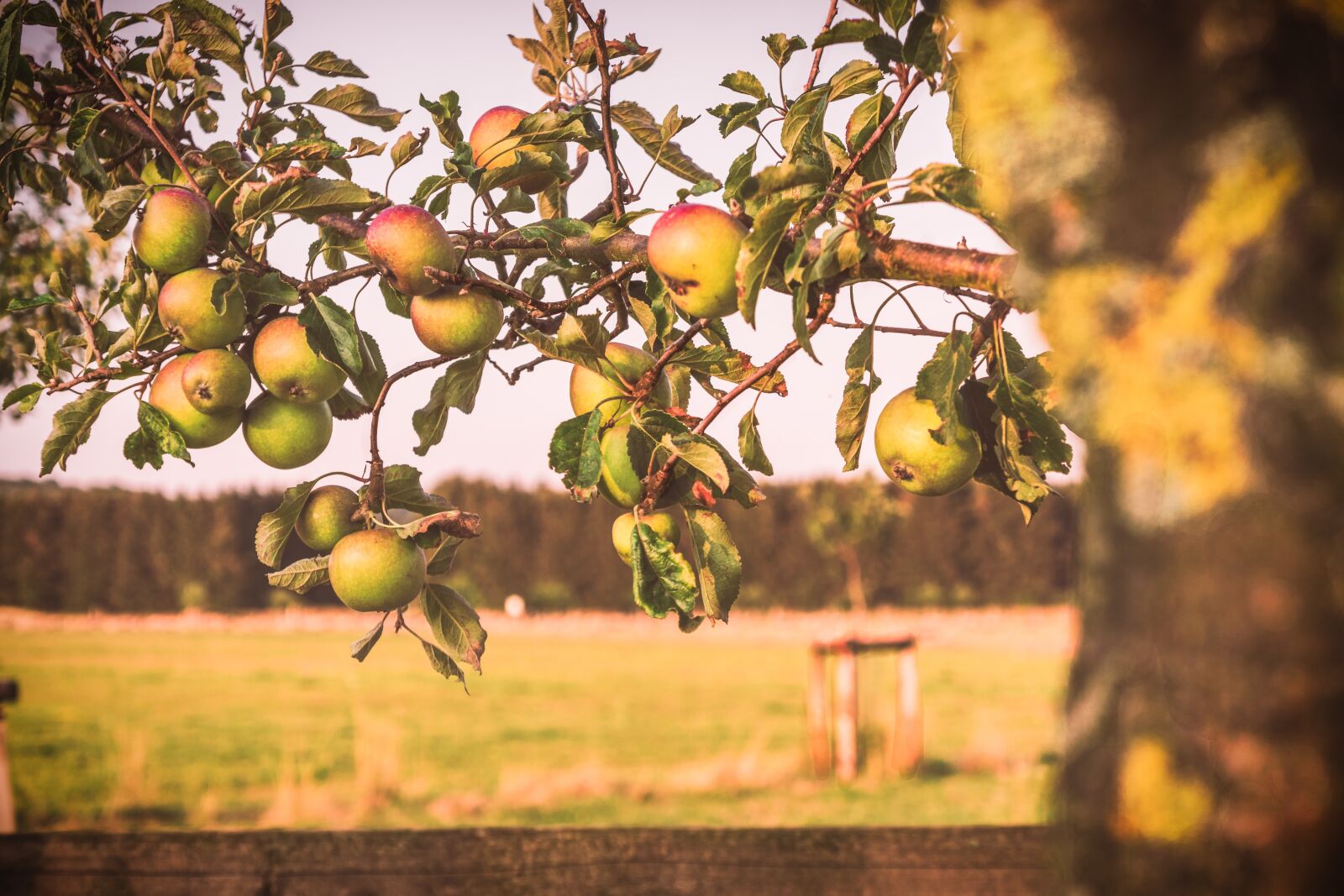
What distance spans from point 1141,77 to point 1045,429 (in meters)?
0.76

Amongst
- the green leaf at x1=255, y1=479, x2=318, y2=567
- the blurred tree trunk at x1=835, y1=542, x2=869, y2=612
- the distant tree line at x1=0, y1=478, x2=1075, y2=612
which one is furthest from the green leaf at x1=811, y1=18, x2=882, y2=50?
the blurred tree trunk at x1=835, y1=542, x2=869, y2=612

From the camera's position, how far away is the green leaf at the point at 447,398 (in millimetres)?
1608

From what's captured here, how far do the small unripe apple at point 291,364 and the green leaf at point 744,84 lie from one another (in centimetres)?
73

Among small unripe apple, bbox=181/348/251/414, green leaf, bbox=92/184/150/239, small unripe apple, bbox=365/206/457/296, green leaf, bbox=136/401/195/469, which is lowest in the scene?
green leaf, bbox=136/401/195/469

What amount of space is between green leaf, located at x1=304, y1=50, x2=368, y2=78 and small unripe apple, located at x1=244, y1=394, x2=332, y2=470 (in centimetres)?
62

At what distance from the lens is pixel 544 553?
87.9 ft

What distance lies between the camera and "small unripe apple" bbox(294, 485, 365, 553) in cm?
154

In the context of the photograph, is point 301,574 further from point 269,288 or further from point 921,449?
point 921,449

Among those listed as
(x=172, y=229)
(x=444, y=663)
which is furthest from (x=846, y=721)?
(x=172, y=229)

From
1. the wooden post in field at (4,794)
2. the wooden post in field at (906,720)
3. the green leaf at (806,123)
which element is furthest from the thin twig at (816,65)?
the wooden post in field at (906,720)

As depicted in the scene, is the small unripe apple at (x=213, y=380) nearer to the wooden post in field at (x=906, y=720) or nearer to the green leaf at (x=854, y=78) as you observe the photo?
the green leaf at (x=854, y=78)

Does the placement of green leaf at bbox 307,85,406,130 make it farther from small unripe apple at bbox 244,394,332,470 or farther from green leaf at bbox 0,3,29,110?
small unripe apple at bbox 244,394,332,470

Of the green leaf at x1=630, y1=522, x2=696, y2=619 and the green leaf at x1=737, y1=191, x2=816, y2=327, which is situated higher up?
the green leaf at x1=737, y1=191, x2=816, y2=327

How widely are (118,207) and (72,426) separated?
0.33m
